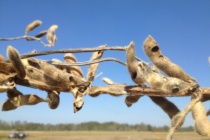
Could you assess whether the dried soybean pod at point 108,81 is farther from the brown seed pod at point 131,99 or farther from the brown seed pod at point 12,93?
the brown seed pod at point 12,93

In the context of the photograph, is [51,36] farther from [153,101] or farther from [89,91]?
[153,101]

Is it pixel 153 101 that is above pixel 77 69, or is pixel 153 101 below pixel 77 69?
below

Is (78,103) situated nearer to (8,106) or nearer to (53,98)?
(53,98)

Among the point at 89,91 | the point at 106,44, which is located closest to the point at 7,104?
the point at 89,91

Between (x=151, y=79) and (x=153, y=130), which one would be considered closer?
(x=151, y=79)

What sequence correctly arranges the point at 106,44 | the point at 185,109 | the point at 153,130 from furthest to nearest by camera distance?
the point at 153,130
the point at 106,44
the point at 185,109

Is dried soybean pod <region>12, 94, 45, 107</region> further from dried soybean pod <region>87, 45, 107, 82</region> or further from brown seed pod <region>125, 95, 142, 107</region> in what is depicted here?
brown seed pod <region>125, 95, 142, 107</region>

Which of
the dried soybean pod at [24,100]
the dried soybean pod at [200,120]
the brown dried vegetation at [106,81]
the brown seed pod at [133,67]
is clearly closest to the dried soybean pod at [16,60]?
the brown dried vegetation at [106,81]
